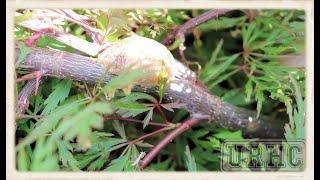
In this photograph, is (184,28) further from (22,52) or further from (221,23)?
(22,52)

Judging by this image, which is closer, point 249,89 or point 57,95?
point 57,95

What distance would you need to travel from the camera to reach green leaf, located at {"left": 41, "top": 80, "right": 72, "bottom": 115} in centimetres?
53

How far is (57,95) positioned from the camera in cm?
54

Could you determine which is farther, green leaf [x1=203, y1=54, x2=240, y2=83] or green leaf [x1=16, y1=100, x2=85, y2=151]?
green leaf [x1=203, y1=54, x2=240, y2=83]

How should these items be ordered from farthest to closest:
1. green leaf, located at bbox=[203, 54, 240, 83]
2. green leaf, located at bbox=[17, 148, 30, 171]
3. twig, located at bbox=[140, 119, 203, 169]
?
green leaf, located at bbox=[203, 54, 240, 83] < twig, located at bbox=[140, 119, 203, 169] < green leaf, located at bbox=[17, 148, 30, 171]

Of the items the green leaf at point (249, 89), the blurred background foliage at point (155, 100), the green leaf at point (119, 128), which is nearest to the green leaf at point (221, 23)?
the blurred background foliage at point (155, 100)

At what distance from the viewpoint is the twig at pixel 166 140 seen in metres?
0.57

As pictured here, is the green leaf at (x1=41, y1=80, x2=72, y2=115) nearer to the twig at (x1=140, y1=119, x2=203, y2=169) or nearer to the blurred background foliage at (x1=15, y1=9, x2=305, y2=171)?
the blurred background foliage at (x1=15, y1=9, x2=305, y2=171)

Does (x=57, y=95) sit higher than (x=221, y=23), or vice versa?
(x=221, y=23)

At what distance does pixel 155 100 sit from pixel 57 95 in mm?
117

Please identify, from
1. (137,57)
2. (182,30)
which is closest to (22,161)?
(137,57)

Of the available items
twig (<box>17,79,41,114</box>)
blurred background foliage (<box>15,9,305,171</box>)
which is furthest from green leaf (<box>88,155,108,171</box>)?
twig (<box>17,79,41,114</box>)

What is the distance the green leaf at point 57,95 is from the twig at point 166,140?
4.9 inches

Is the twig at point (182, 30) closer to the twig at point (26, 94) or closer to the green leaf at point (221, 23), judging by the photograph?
the green leaf at point (221, 23)
